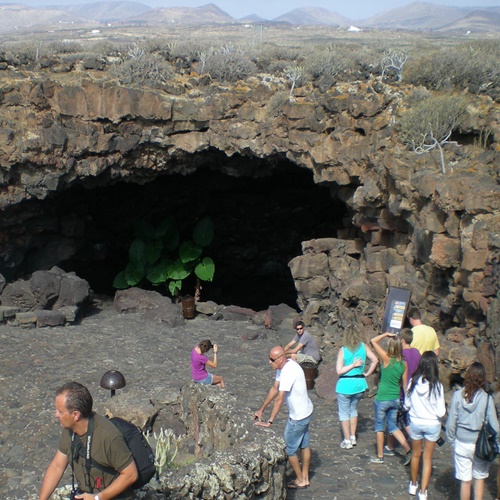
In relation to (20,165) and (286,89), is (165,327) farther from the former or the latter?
(286,89)

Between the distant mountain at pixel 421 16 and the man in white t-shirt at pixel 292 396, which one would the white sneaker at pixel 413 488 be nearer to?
the man in white t-shirt at pixel 292 396

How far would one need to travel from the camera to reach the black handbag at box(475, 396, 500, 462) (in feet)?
20.8

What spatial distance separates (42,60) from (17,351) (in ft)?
24.3


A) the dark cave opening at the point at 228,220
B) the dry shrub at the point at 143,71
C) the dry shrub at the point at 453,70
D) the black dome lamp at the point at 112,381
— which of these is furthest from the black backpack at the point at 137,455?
the dark cave opening at the point at 228,220

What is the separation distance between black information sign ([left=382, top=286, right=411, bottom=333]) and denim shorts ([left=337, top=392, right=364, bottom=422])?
280 cm

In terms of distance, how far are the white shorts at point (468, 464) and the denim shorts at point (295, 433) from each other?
60.4 inches

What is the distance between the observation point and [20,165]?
15.7 meters

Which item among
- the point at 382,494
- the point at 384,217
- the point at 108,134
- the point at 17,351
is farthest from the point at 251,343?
the point at 382,494

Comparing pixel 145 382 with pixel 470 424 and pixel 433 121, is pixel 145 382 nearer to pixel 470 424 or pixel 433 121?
pixel 470 424

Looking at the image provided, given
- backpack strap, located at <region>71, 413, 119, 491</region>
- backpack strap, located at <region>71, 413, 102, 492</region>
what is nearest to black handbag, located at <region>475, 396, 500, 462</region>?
backpack strap, located at <region>71, 413, 119, 491</region>

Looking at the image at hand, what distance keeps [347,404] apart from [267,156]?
30.2 ft

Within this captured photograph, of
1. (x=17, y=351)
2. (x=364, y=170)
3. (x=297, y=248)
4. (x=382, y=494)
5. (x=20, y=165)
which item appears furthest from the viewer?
(x=297, y=248)

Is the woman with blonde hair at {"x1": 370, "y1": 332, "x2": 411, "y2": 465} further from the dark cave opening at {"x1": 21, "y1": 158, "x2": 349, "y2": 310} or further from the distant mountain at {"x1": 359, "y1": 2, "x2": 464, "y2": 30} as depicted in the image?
the distant mountain at {"x1": 359, "y1": 2, "x2": 464, "y2": 30}

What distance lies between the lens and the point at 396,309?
11398mm
